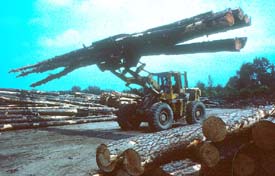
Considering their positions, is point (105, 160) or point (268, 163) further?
point (105, 160)

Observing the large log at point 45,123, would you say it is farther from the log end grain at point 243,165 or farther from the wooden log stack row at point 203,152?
the log end grain at point 243,165

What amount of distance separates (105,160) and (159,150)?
0.84 meters

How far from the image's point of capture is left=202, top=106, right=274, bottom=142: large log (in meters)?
4.47

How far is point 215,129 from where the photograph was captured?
4.50 metres

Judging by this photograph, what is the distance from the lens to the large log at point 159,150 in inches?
174

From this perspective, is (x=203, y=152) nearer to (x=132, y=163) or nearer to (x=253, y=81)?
(x=132, y=163)

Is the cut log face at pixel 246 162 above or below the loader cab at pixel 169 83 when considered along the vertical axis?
below

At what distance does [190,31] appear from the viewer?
7.37 metres

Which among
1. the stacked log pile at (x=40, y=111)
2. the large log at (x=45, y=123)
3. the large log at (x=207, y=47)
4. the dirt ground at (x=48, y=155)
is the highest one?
the large log at (x=207, y=47)

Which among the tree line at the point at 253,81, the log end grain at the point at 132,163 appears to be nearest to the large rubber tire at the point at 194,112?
the log end grain at the point at 132,163

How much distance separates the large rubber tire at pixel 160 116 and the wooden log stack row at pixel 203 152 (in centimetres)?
491

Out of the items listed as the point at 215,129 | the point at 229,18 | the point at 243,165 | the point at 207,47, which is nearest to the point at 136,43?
the point at 207,47

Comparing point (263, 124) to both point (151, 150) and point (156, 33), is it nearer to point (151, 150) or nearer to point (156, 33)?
point (151, 150)

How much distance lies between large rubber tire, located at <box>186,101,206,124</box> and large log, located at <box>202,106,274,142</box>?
231 inches
